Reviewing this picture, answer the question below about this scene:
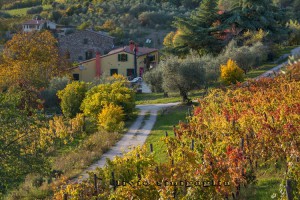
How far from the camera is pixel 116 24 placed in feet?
236

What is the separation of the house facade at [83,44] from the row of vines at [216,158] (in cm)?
3580

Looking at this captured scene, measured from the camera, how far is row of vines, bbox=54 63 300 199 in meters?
9.88

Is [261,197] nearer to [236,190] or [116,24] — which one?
[236,190]

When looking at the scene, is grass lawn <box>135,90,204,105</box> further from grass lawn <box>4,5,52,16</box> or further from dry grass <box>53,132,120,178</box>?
grass lawn <box>4,5,52,16</box>

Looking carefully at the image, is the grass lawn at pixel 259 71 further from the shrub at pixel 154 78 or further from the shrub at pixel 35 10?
the shrub at pixel 35 10

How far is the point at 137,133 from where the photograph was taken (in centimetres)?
2198

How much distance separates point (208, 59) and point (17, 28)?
40.9 metres

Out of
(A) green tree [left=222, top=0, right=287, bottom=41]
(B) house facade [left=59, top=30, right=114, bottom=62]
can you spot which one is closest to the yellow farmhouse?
(B) house facade [left=59, top=30, right=114, bottom=62]

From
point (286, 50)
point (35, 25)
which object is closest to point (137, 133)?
point (286, 50)

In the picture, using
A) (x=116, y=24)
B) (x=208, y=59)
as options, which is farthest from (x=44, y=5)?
(x=208, y=59)

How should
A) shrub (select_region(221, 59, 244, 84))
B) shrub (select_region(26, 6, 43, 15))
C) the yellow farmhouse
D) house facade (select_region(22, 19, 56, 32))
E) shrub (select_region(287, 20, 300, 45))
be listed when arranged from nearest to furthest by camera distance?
shrub (select_region(221, 59, 244, 84)) → the yellow farmhouse → shrub (select_region(287, 20, 300, 45)) → house facade (select_region(22, 19, 56, 32)) → shrub (select_region(26, 6, 43, 15))

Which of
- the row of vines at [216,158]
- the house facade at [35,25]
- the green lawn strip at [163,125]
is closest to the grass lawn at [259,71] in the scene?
the green lawn strip at [163,125]

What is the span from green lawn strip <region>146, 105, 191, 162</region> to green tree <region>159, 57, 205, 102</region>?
3.76 feet

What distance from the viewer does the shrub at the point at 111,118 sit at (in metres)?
22.4
